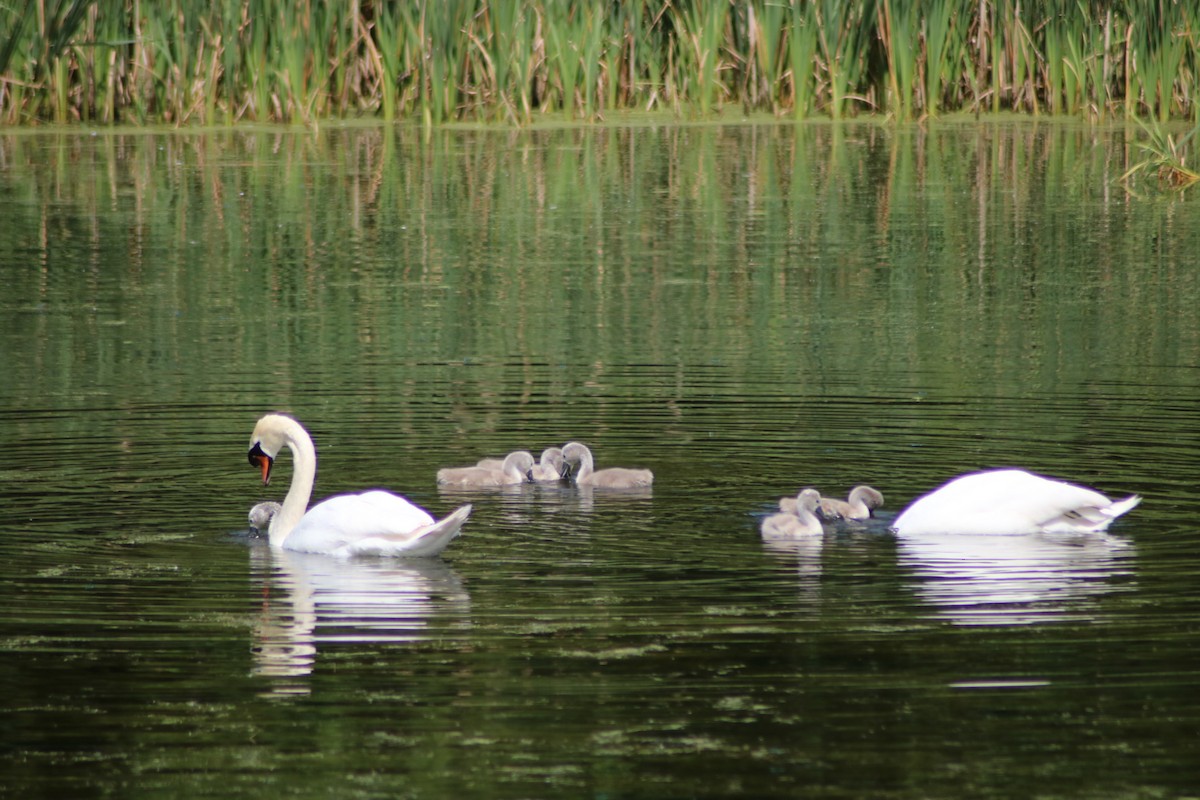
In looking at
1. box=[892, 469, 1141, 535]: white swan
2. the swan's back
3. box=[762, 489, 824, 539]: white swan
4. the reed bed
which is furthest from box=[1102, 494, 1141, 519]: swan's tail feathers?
the reed bed

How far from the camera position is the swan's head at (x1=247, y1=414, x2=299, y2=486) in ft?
A: 26.0

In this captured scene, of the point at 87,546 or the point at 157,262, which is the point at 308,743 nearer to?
the point at 87,546

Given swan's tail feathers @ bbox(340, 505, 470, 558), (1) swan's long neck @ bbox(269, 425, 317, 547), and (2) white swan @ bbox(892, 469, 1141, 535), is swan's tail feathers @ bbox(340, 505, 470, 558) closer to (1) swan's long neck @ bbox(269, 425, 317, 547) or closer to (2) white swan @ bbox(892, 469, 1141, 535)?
(1) swan's long neck @ bbox(269, 425, 317, 547)

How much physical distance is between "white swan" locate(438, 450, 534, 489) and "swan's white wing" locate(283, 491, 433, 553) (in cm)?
107

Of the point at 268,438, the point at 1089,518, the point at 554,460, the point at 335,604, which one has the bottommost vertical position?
the point at 335,604

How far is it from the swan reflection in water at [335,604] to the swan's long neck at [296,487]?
86 millimetres

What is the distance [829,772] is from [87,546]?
3.45 metres

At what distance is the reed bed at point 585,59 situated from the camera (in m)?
21.6

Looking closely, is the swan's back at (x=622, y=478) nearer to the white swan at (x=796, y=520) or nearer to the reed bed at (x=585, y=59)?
the white swan at (x=796, y=520)

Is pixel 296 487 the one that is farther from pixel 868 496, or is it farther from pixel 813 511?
pixel 868 496

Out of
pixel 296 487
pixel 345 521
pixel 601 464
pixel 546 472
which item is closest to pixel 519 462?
pixel 546 472

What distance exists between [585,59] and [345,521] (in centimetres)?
1564

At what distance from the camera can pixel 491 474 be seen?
28.4ft

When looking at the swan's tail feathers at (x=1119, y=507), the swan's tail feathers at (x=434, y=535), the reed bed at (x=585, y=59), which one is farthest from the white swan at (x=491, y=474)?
the reed bed at (x=585, y=59)
